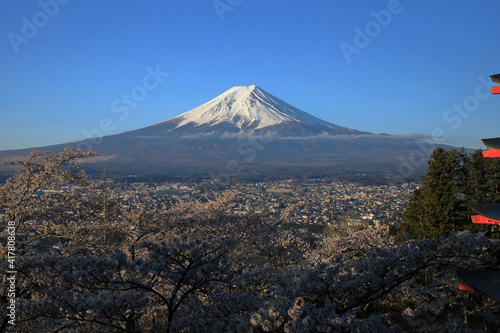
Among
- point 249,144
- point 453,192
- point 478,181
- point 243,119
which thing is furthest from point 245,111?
point 453,192

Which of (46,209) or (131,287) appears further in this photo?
(46,209)

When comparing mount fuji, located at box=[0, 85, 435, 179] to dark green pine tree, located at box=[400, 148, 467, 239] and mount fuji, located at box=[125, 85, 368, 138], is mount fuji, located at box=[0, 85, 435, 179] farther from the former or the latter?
dark green pine tree, located at box=[400, 148, 467, 239]

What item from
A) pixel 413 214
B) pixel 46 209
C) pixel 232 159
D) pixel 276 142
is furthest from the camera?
pixel 276 142

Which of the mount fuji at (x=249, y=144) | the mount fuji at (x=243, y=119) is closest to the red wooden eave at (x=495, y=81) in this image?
the mount fuji at (x=249, y=144)

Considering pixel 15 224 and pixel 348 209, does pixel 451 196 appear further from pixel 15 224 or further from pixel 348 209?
pixel 348 209

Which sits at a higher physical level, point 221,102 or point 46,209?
point 221,102

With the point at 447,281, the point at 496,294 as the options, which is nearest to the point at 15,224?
the point at 496,294

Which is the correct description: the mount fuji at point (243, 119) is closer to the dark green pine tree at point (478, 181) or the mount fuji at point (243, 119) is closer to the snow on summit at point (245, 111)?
the snow on summit at point (245, 111)
